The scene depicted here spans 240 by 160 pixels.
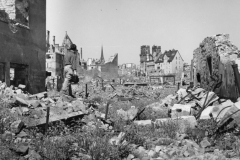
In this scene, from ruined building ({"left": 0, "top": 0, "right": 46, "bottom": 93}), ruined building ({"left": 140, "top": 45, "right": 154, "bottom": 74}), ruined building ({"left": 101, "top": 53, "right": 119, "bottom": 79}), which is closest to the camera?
ruined building ({"left": 0, "top": 0, "right": 46, "bottom": 93})

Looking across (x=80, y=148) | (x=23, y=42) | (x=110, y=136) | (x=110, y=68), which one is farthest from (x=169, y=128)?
(x=110, y=68)

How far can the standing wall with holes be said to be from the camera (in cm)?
924

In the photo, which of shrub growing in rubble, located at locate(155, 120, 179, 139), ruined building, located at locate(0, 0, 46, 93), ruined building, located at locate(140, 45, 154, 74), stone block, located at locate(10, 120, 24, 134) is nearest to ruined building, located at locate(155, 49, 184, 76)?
ruined building, located at locate(140, 45, 154, 74)

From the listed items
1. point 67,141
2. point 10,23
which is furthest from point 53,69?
point 67,141

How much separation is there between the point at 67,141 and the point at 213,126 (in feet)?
12.6

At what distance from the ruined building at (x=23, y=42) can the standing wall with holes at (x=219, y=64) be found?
9.21 meters

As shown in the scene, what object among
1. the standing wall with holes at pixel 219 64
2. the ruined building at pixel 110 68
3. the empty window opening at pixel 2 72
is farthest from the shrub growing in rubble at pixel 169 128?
the ruined building at pixel 110 68

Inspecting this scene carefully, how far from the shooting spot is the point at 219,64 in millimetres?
10070

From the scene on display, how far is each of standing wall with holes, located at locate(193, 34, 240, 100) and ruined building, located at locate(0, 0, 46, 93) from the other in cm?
921

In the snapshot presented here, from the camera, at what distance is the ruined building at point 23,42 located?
11291 mm

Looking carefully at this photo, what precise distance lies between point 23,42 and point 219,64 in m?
9.73

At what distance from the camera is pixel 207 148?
5453 millimetres

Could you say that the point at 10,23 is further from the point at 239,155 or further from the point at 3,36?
the point at 239,155

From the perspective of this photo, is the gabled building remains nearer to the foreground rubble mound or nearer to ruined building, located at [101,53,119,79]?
ruined building, located at [101,53,119,79]
